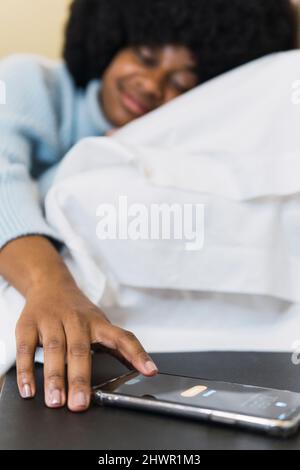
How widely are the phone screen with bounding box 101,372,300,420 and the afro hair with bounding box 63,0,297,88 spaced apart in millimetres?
710

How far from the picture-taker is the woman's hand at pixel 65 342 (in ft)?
1.69

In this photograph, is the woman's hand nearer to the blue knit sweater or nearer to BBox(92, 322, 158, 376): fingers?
BBox(92, 322, 158, 376): fingers

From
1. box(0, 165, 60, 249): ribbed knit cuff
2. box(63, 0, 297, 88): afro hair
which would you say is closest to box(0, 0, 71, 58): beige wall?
box(63, 0, 297, 88): afro hair

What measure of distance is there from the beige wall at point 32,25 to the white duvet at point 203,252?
21.2 inches

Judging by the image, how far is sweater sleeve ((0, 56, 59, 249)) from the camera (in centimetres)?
76

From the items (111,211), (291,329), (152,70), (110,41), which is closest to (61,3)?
(110,41)

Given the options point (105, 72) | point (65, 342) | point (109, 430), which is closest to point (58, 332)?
point (65, 342)

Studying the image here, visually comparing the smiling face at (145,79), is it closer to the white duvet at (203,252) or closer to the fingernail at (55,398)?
the white duvet at (203,252)

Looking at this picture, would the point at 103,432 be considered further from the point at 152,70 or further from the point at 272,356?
the point at 152,70

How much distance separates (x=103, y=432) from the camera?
1.48 feet

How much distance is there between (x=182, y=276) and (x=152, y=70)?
1.68ft

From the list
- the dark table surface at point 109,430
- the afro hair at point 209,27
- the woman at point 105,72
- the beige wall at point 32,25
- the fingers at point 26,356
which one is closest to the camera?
the dark table surface at point 109,430

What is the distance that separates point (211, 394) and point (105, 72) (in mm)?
847

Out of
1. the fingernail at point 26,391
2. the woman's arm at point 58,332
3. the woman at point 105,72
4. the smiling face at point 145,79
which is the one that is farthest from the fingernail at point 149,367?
the smiling face at point 145,79
